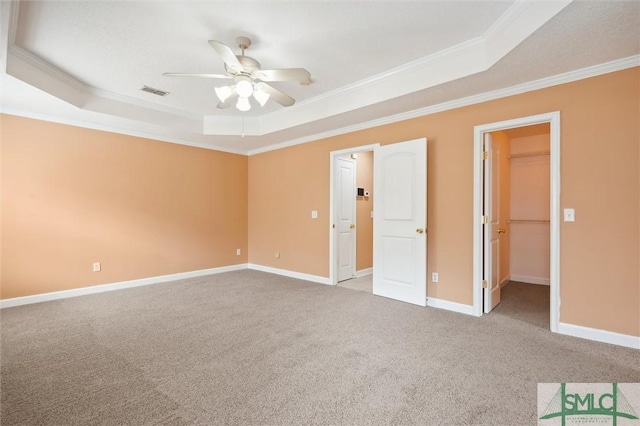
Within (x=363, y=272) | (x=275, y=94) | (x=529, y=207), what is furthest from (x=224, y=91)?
(x=529, y=207)

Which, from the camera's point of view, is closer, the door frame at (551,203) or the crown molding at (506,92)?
the crown molding at (506,92)

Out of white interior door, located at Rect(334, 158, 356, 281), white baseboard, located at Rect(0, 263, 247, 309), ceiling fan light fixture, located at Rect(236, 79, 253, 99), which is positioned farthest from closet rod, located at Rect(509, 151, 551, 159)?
white baseboard, located at Rect(0, 263, 247, 309)

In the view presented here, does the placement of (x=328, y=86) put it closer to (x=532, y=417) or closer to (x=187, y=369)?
(x=187, y=369)

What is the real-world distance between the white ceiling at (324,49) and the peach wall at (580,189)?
8.2 inches

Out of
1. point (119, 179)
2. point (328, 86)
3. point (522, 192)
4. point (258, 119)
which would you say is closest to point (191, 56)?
point (328, 86)

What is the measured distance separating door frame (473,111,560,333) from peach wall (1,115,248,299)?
4.62m

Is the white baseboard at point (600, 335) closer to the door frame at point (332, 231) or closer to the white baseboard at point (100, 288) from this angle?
the door frame at point (332, 231)

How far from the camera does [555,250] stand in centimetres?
293

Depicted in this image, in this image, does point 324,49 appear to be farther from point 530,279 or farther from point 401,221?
point 530,279

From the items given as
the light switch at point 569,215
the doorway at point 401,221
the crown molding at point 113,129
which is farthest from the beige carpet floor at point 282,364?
the crown molding at point 113,129

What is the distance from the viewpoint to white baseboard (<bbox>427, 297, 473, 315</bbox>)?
3.48 m

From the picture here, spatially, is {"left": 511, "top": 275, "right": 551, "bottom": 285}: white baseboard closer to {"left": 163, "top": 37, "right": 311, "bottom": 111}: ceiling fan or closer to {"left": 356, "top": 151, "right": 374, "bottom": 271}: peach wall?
{"left": 356, "top": 151, "right": 374, "bottom": 271}: peach wall

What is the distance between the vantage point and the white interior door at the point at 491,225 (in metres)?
3.49

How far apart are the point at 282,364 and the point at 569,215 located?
305 centimetres
